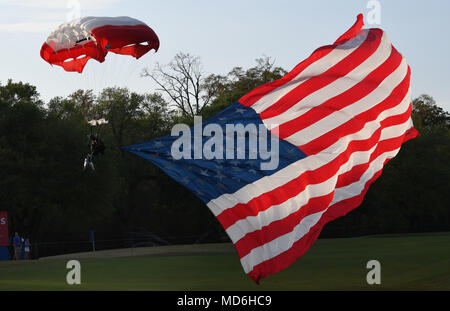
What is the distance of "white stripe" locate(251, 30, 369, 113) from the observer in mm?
17000

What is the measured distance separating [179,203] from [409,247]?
3317 centimetres

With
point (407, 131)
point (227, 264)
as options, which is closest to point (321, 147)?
point (407, 131)

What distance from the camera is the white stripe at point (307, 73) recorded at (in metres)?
17.0

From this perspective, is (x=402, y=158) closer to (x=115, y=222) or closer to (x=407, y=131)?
(x=115, y=222)

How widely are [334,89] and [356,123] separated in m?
0.96

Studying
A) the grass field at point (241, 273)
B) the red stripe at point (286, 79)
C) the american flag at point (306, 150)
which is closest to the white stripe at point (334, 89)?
the american flag at point (306, 150)

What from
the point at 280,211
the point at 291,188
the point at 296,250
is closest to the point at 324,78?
the point at 291,188

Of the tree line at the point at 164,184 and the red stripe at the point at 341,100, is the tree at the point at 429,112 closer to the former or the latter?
the tree line at the point at 164,184

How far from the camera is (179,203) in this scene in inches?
2687

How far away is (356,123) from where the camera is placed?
1700 centimetres

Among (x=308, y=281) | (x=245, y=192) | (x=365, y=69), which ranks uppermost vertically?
(x=365, y=69)

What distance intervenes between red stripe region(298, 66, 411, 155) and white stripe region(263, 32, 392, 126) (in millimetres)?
731

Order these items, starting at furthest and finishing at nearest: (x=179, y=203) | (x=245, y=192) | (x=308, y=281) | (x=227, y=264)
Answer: (x=179, y=203)
(x=227, y=264)
(x=308, y=281)
(x=245, y=192)

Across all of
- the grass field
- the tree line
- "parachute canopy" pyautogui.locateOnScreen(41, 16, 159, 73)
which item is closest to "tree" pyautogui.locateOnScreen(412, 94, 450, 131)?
the tree line
